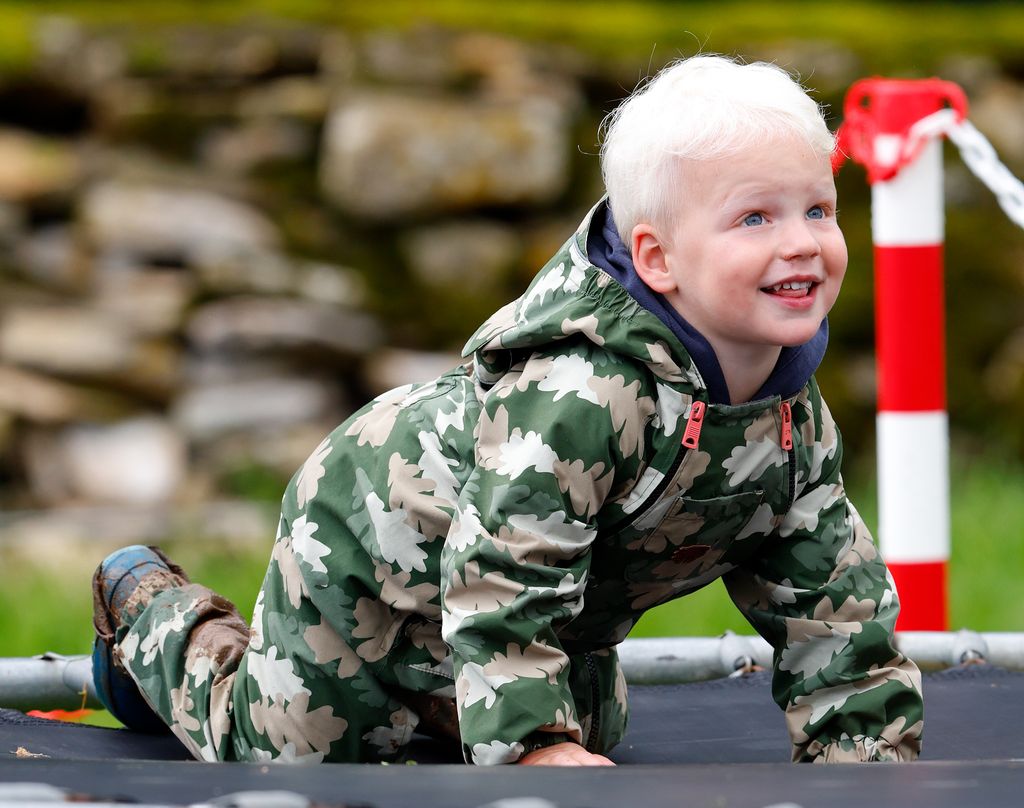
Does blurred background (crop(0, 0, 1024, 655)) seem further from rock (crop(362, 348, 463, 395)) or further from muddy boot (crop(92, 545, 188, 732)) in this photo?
muddy boot (crop(92, 545, 188, 732))

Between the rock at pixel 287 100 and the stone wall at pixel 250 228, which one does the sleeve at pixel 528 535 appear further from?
the rock at pixel 287 100

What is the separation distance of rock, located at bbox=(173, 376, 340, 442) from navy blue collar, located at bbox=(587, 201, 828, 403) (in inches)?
126

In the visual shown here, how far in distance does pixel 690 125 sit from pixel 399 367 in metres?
3.38

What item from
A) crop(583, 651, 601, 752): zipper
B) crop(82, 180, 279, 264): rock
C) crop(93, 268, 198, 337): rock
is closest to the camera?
crop(583, 651, 601, 752): zipper

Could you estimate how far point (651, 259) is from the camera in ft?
5.38

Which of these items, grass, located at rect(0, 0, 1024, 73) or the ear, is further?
grass, located at rect(0, 0, 1024, 73)

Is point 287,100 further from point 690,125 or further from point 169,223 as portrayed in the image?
point 690,125

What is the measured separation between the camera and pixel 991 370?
16.5ft

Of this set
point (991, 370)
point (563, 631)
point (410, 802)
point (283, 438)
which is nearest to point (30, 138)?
point (283, 438)

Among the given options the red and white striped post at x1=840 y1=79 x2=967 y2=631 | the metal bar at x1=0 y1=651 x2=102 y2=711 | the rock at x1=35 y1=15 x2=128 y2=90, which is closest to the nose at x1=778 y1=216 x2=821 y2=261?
the red and white striped post at x1=840 y1=79 x2=967 y2=631

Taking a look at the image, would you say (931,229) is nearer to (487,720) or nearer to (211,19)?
(487,720)

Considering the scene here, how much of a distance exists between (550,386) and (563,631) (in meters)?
0.34

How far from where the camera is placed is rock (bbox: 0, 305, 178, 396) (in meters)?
4.83

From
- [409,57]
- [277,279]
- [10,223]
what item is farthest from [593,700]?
[10,223]
